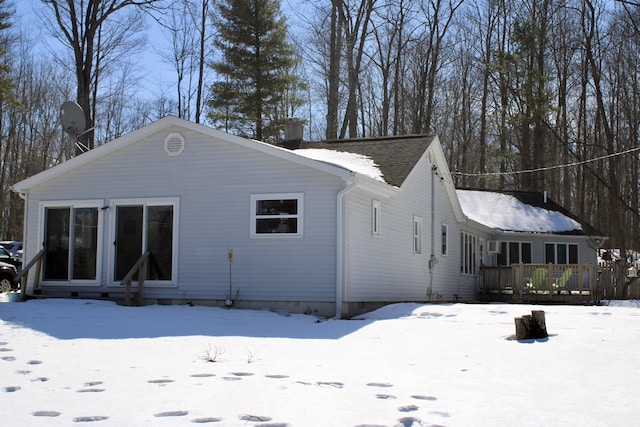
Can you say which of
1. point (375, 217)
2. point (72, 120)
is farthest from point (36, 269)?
point (375, 217)

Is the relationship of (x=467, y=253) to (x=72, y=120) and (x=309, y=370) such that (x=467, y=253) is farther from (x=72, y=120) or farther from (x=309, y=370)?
(x=309, y=370)

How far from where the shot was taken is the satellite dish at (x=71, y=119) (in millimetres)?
18344

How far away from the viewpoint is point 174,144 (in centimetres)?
1574

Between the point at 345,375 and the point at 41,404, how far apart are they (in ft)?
10.4

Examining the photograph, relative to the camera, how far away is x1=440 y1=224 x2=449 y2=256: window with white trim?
21.4 m

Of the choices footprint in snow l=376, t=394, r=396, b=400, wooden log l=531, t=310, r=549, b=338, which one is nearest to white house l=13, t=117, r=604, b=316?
wooden log l=531, t=310, r=549, b=338

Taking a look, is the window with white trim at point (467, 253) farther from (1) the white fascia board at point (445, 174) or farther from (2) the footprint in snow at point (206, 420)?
(2) the footprint in snow at point (206, 420)

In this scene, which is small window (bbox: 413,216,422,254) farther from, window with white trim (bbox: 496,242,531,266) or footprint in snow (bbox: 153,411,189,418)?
footprint in snow (bbox: 153,411,189,418)

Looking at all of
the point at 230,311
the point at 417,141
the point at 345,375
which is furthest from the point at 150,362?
the point at 417,141

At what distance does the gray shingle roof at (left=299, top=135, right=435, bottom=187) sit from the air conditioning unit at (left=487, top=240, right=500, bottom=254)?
851 cm

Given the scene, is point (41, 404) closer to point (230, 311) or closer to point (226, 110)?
point (230, 311)

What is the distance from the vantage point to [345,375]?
297 inches

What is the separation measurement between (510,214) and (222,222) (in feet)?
57.5

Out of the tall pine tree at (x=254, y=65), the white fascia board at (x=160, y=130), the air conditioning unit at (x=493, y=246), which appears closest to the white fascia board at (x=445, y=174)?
the air conditioning unit at (x=493, y=246)
